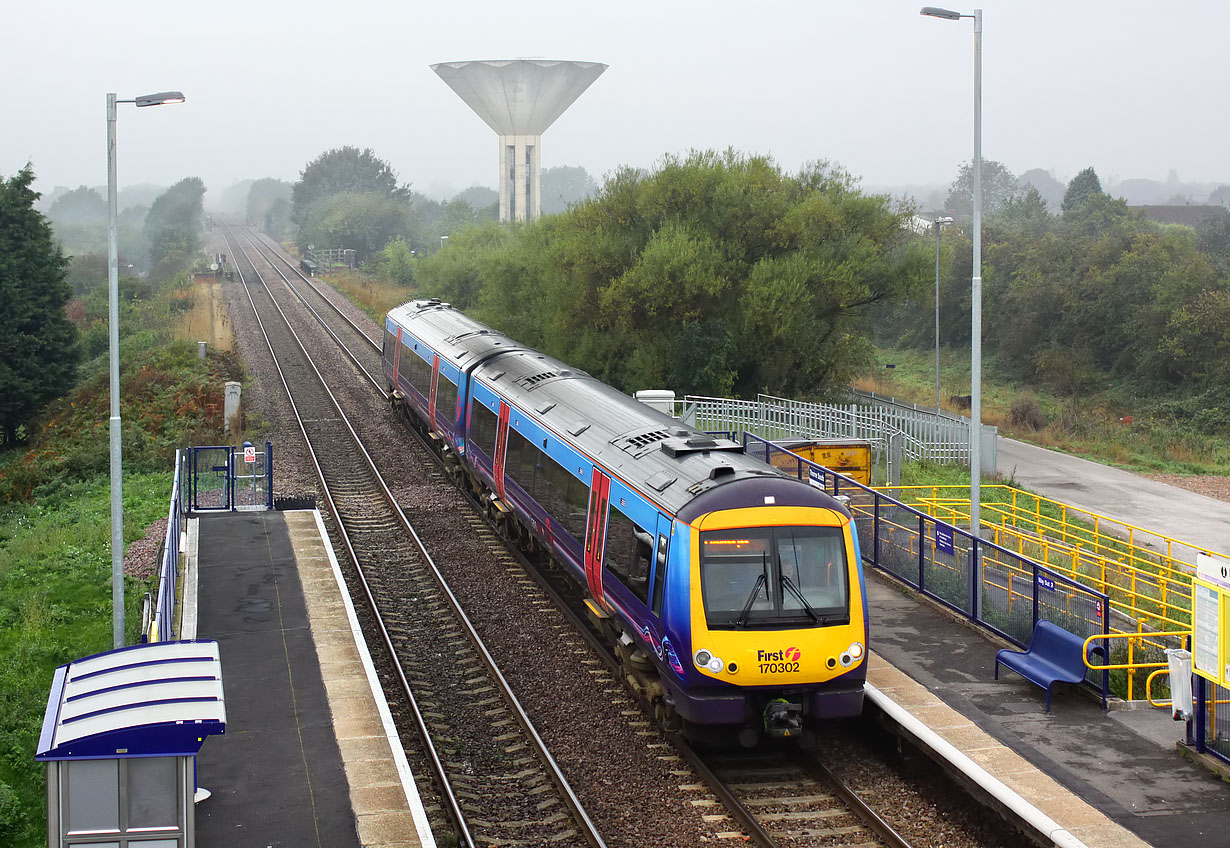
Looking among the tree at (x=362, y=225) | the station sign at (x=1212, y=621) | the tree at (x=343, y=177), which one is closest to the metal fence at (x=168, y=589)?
the station sign at (x=1212, y=621)

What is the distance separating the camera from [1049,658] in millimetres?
13461

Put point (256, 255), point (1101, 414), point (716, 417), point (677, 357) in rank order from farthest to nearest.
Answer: point (256, 255), point (1101, 414), point (677, 357), point (716, 417)

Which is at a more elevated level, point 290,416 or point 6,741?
point 290,416

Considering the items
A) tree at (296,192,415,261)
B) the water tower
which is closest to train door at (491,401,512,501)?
the water tower

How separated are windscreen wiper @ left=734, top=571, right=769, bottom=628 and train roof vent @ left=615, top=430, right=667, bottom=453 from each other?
10.5ft

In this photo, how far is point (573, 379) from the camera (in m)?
19.6

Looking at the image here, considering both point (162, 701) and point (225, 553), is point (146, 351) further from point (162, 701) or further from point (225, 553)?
point (162, 701)

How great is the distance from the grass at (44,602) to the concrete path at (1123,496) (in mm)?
20506

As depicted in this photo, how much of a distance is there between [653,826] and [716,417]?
2221 cm

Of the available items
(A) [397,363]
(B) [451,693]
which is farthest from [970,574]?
(A) [397,363]

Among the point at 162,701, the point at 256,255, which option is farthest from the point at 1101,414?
the point at 256,255

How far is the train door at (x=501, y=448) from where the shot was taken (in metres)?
20.2

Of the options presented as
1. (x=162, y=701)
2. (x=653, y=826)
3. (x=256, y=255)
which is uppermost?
(x=256, y=255)

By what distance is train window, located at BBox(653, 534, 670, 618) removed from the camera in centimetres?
1206
